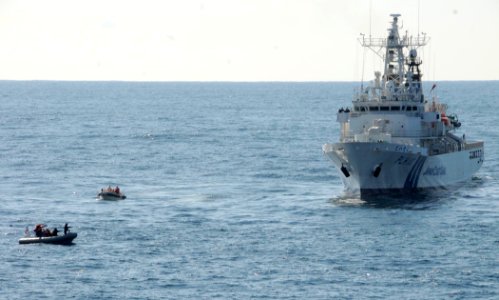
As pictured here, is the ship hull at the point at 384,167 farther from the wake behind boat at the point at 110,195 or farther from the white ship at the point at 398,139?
the wake behind boat at the point at 110,195

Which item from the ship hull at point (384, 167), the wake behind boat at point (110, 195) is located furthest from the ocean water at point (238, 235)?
the ship hull at point (384, 167)

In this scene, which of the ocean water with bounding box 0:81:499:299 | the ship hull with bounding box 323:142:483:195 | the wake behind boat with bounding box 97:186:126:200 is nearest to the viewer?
the ocean water with bounding box 0:81:499:299

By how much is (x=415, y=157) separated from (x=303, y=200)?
1156 centimetres

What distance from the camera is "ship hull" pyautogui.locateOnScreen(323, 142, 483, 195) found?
105250mm

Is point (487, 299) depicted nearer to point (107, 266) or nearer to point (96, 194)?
point (107, 266)

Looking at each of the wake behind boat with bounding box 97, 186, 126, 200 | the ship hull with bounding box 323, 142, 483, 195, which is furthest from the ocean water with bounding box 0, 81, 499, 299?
the ship hull with bounding box 323, 142, 483, 195

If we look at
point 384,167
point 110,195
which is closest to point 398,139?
point 384,167

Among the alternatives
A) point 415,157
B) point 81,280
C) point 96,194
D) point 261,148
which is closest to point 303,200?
point 415,157

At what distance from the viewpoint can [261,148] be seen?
16500 cm

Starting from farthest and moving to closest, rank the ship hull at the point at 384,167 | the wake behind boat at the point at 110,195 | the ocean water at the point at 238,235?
the wake behind boat at the point at 110,195, the ship hull at the point at 384,167, the ocean water at the point at 238,235

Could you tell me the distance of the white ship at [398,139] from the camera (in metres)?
106

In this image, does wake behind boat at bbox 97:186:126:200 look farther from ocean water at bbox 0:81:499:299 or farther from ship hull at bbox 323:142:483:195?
ship hull at bbox 323:142:483:195

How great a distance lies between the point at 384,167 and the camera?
349ft

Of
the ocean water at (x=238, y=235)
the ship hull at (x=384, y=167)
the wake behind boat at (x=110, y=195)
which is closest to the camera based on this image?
the ocean water at (x=238, y=235)
